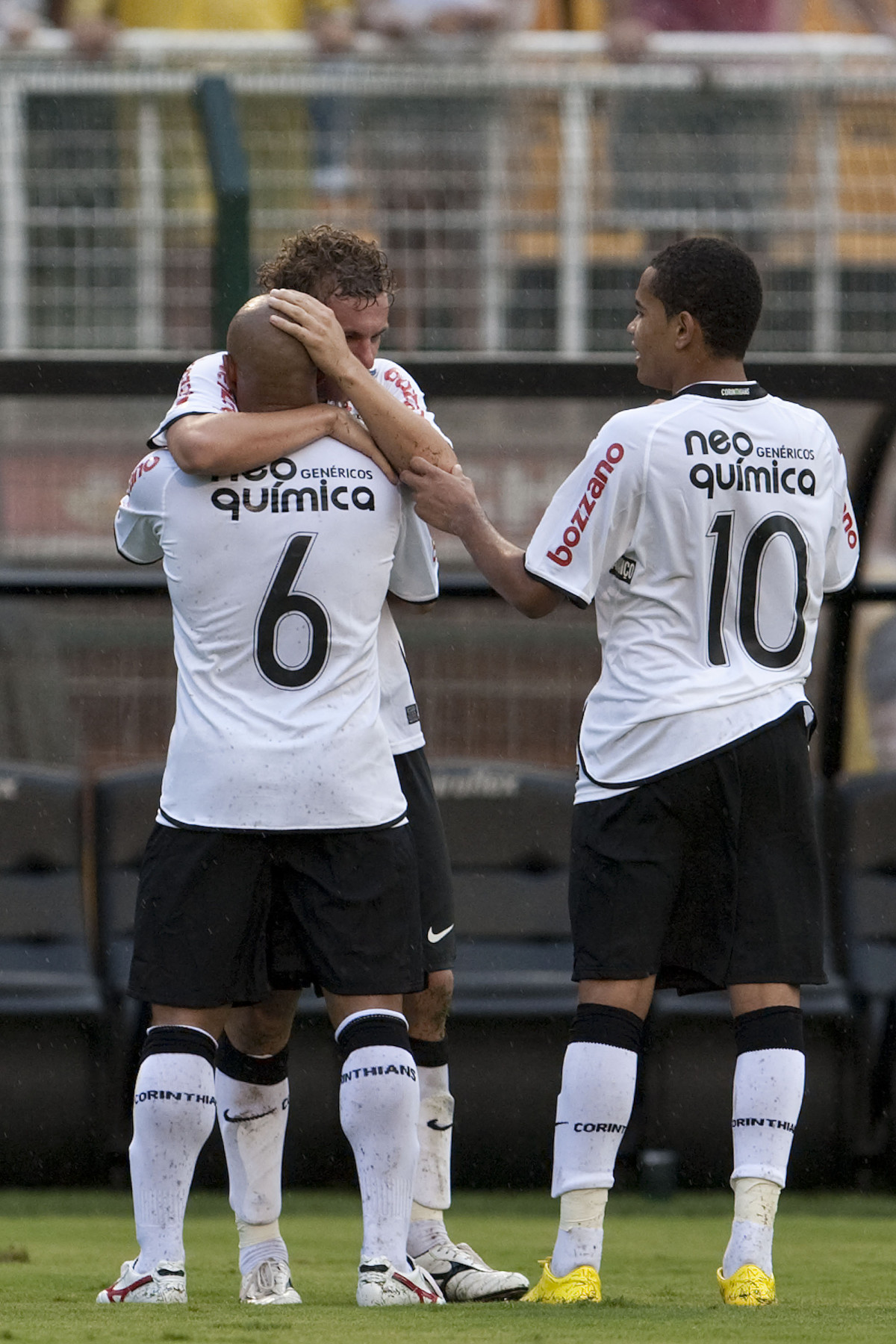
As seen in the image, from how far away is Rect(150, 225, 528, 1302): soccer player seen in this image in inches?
133

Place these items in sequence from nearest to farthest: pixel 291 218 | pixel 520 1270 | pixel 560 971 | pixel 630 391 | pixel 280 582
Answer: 1. pixel 280 582
2. pixel 520 1270
3. pixel 630 391
4. pixel 560 971
5. pixel 291 218

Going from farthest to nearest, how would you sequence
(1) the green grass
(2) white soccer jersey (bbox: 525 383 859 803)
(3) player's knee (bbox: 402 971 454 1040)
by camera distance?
(3) player's knee (bbox: 402 971 454 1040) < (2) white soccer jersey (bbox: 525 383 859 803) < (1) the green grass

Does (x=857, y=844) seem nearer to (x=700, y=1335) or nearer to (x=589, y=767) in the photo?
(x=589, y=767)

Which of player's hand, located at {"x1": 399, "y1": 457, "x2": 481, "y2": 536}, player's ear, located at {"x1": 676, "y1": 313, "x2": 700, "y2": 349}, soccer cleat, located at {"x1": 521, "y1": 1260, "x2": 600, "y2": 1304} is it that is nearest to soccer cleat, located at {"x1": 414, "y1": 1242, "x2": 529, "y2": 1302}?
soccer cleat, located at {"x1": 521, "y1": 1260, "x2": 600, "y2": 1304}

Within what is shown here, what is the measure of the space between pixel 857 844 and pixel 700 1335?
3455 millimetres

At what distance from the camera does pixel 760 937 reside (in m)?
3.51

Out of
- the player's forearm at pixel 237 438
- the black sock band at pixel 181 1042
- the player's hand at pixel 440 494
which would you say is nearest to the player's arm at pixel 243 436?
the player's forearm at pixel 237 438

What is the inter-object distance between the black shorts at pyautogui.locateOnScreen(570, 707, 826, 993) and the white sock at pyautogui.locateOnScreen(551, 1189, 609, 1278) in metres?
0.35

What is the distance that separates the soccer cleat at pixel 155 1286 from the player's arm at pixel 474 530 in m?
1.18

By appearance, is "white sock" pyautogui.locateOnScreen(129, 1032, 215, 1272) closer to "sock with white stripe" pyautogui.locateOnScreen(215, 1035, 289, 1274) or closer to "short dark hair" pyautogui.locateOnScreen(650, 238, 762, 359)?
"sock with white stripe" pyautogui.locateOnScreen(215, 1035, 289, 1274)

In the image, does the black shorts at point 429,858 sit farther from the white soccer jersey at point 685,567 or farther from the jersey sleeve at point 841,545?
the jersey sleeve at point 841,545

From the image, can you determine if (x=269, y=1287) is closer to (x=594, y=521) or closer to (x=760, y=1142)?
(x=760, y=1142)

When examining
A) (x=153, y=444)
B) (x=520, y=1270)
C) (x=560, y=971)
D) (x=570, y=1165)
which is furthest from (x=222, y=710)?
(x=560, y=971)

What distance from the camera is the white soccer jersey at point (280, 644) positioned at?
10.9ft
